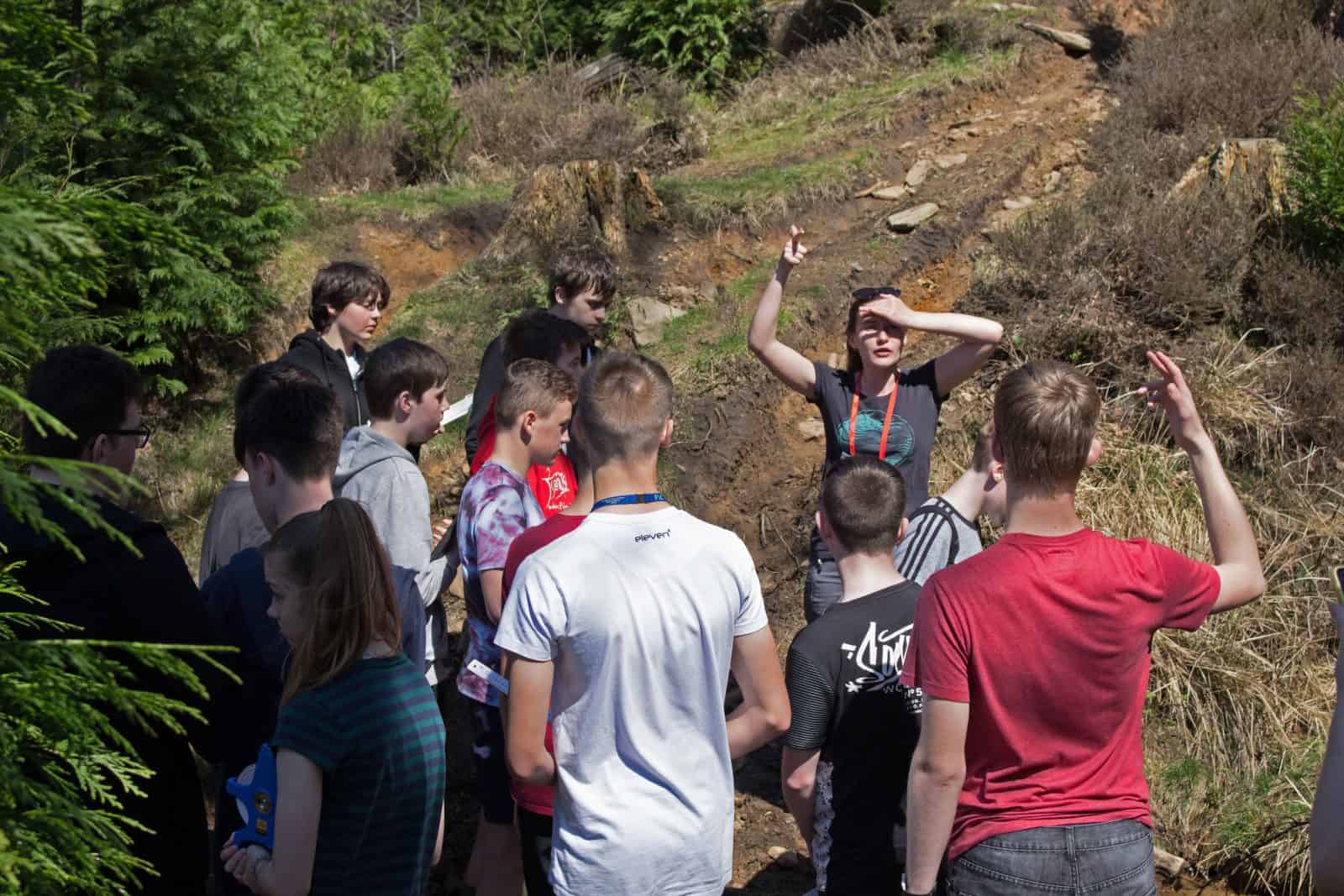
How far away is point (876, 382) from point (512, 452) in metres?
1.44

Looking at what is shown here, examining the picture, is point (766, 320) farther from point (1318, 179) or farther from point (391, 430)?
point (1318, 179)

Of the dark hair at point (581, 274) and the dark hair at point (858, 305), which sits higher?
the dark hair at point (581, 274)

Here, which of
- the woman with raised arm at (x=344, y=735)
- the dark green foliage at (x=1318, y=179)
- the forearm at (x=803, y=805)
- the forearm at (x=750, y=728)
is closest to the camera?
the woman with raised arm at (x=344, y=735)

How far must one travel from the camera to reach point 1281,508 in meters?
5.99

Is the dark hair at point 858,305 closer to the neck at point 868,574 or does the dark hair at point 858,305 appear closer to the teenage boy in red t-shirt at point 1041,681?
the neck at point 868,574

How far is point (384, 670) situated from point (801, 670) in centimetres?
108

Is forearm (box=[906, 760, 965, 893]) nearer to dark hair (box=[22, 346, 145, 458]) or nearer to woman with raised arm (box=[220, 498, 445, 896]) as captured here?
woman with raised arm (box=[220, 498, 445, 896])

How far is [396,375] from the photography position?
3.63 metres

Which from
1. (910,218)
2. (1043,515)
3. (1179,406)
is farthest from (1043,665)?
(910,218)

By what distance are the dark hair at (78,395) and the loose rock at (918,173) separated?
25.9ft

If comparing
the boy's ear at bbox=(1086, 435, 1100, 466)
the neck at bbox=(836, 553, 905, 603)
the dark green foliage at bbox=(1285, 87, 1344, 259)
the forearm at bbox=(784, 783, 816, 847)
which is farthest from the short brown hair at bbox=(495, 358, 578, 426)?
the dark green foliage at bbox=(1285, 87, 1344, 259)

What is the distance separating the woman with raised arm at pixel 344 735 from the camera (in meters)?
2.30

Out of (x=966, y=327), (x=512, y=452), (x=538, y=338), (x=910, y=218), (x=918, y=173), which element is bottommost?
(x=910, y=218)

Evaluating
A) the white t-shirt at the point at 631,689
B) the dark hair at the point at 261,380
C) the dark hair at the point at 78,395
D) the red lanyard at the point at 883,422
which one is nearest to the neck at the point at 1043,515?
the white t-shirt at the point at 631,689
